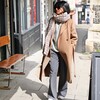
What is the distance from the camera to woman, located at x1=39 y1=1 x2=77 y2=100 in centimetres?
593

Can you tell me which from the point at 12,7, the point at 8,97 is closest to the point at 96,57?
the point at 8,97

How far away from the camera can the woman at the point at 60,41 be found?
593 centimetres

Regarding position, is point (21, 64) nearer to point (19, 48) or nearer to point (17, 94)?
point (19, 48)

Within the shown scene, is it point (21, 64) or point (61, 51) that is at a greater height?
point (61, 51)

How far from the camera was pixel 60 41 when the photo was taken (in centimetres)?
595

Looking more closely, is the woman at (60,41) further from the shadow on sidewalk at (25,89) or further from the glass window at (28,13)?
the glass window at (28,13)

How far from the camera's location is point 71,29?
19.8ft

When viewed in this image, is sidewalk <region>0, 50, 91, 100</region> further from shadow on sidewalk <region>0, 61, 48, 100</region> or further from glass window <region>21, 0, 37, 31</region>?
glass window <region>21, 0, 37, 31</region>

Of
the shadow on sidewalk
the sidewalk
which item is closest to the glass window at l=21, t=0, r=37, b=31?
the sidewalk

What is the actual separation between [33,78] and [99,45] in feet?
14.2

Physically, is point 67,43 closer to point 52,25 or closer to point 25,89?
point 52,25

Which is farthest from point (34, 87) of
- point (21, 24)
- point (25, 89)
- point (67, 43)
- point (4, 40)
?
point (21, 24)

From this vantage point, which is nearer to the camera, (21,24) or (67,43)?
(67,43)

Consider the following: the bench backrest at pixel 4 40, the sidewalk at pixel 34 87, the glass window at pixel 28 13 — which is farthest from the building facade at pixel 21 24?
the sidewalk at pixel 34 87
